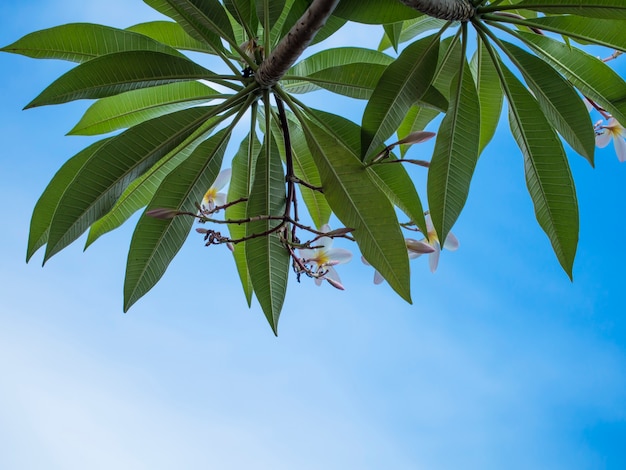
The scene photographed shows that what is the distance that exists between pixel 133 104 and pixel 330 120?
41 centimetres

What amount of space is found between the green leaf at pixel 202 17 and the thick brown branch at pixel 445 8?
1.25 feet

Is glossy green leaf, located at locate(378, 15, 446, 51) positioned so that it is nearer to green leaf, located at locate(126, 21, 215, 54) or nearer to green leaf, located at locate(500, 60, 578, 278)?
green leaf, located at locate(500, 60, 578, 278)

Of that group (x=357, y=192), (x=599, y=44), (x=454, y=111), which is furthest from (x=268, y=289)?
(x=599, y=44)

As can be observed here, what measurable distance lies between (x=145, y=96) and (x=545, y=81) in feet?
2.52

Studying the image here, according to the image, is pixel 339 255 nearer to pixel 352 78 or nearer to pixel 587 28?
pixel 352 78

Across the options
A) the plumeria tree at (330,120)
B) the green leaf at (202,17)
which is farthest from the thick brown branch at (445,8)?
the green leaf at (202,17)

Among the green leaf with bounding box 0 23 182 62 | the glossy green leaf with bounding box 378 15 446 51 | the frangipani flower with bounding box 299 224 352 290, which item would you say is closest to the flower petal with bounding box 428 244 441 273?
the frangipani flower with bounding box 299 224 352 290

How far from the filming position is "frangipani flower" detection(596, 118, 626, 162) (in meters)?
1.41

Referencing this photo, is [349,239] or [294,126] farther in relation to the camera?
[294,126]

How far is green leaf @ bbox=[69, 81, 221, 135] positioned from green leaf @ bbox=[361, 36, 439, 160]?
421 millimetres

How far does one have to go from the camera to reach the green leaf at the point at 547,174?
42.0 inches

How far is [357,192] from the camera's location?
3.34 feet

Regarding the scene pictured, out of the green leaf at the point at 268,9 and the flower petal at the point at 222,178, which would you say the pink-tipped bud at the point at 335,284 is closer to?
the flower petal at the point at 222,178

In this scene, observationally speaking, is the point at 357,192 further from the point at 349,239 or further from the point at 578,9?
the point at 578,9
